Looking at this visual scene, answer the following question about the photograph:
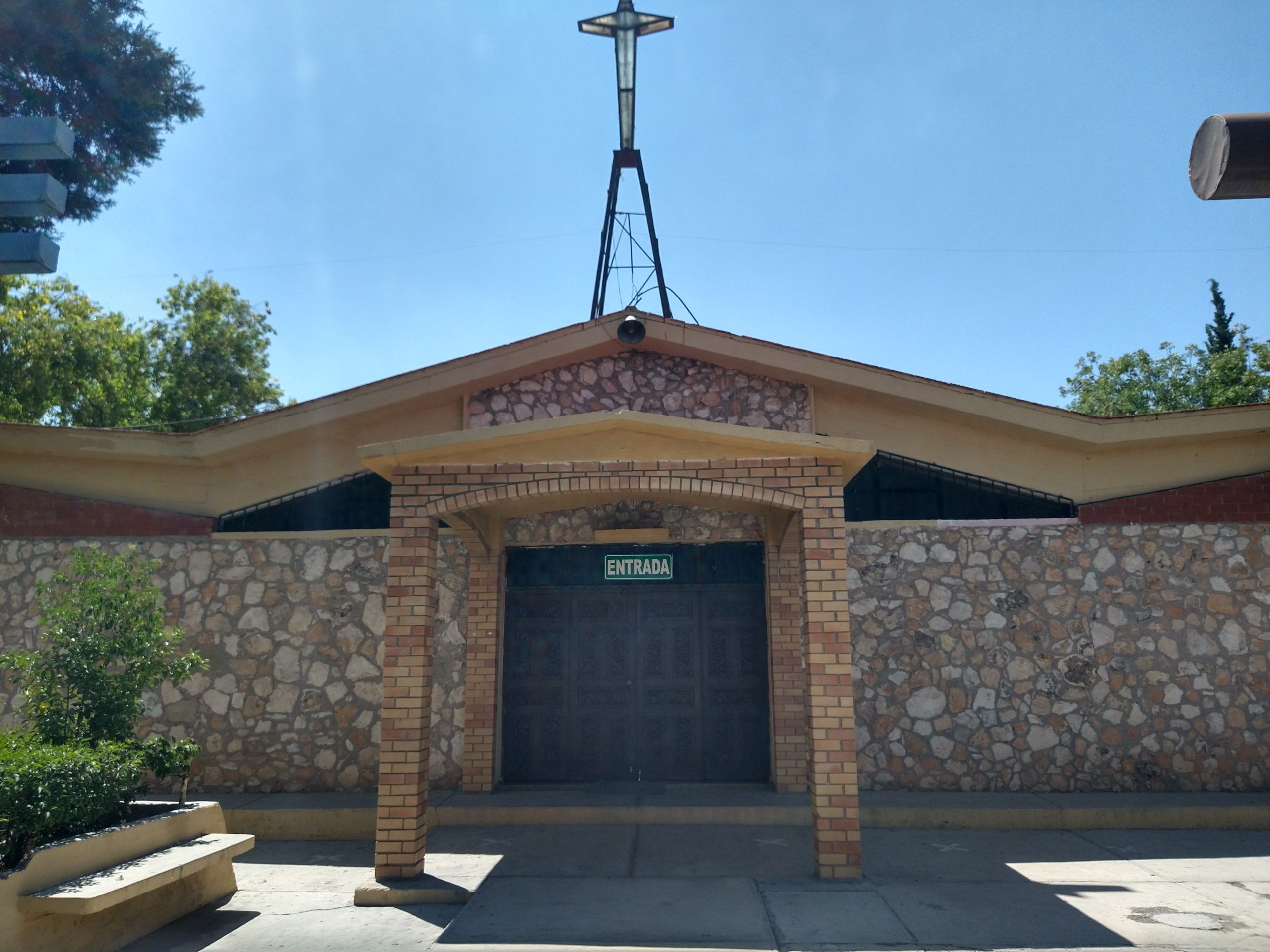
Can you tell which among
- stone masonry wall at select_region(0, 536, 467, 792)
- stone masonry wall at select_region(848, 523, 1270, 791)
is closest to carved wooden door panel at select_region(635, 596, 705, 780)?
stone masonry wall at select_region(848, 523, 1270, 791)

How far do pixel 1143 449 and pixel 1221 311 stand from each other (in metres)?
30.6

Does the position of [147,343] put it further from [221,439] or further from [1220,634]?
[1220,634]

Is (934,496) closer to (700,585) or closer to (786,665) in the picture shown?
(786,665)

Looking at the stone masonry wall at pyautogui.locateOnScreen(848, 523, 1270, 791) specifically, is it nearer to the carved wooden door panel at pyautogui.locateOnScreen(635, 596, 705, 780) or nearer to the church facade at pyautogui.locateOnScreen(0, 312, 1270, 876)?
the church facade at pyautogui.locateOnScreen(0, 312, 1270, 876)

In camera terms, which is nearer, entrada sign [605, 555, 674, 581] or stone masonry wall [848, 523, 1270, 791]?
stone masonry wall [848, 523, 1270, 791]

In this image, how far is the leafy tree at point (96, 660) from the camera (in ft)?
21.8

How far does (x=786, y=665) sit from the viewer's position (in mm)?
10031

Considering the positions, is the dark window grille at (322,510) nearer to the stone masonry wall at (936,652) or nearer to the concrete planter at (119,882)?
the stone masonry wall at (936,652)

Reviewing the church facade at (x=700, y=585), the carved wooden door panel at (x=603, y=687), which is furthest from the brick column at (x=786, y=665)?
the carved wooden door panel at (x=603, y=687)

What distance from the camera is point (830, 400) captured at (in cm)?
1036

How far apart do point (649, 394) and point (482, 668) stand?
3.66 m

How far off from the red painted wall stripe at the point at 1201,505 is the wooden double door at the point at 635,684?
4.07 meters

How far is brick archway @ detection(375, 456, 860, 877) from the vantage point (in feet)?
22.5

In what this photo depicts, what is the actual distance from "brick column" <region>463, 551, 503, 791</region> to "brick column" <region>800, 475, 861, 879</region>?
4238 mm
